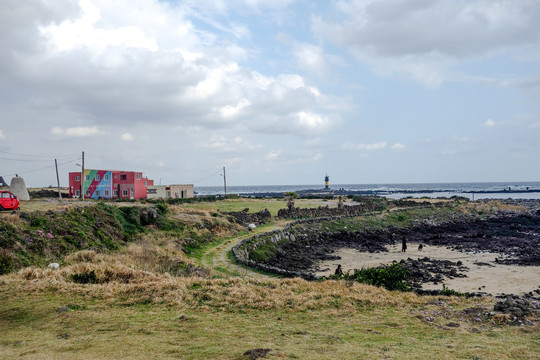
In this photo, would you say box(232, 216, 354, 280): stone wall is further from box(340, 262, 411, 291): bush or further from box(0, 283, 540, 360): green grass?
box(0, 283, 540, 360): green grass

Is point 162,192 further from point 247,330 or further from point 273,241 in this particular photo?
point 247,330

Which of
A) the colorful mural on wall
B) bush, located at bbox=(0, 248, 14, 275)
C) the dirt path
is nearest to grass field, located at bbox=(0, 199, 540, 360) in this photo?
bush, located at bbox=(0, 248, 14, 275)

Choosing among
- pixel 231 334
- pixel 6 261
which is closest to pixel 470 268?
pixel 231 334

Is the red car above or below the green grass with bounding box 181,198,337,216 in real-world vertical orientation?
above

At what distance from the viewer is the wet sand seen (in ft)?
61.5

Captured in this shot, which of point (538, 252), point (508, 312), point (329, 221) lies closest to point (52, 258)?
point (508, 312)

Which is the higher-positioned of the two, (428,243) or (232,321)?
(232,321)

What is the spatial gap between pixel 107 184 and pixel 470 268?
5758 centimetres

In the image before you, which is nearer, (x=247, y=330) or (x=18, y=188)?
(x=247, y=330)

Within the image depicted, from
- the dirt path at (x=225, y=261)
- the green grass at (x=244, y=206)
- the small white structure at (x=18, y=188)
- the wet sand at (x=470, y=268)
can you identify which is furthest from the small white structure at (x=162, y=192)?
the wet sand at (x=470, y=268)

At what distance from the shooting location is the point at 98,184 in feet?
208

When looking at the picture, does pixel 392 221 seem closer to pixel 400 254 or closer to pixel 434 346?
pixel 400 254

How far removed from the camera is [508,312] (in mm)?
10359

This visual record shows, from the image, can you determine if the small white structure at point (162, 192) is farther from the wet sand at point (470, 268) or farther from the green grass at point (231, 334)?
the green grass at point (231, 334)
